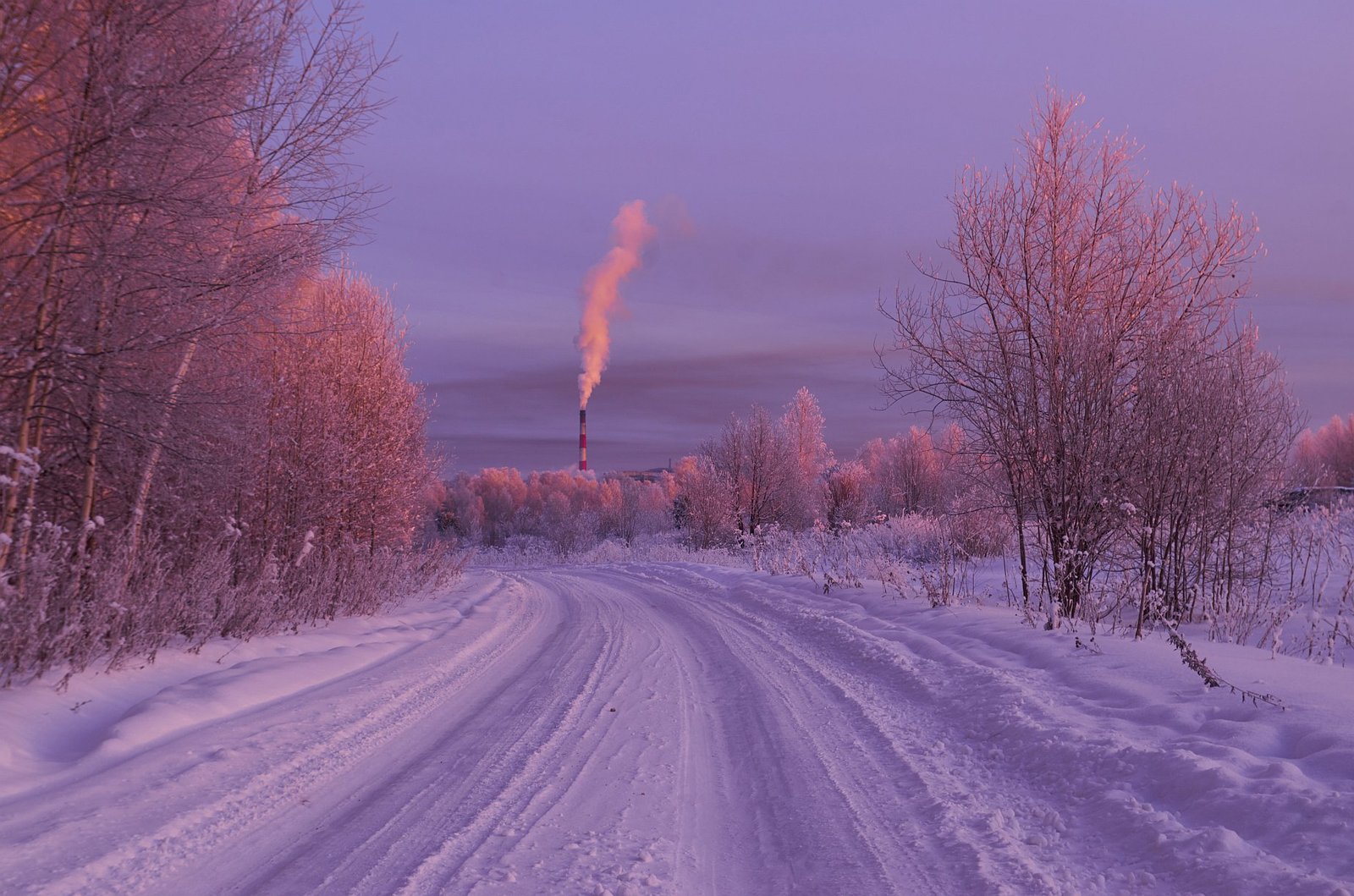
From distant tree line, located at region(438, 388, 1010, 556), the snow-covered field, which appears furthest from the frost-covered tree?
the snow-covered field

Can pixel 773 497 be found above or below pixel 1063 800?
above

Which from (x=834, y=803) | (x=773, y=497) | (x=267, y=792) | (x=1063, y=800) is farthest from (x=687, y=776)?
(x=773, y=497)

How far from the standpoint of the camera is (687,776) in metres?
4.90

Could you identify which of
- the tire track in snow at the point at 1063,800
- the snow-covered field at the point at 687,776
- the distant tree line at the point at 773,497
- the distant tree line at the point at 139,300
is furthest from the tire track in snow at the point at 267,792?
the distant tree line at the point at 773,497

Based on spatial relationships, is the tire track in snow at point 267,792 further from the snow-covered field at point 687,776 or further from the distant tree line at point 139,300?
the distant tree line at point 139,300

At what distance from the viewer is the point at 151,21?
6293 mm

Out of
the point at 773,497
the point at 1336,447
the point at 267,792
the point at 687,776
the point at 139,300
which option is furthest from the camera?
the point at 1336,447

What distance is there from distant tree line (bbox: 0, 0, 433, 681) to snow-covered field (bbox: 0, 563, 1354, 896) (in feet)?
2.68

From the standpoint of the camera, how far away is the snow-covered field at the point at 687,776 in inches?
137

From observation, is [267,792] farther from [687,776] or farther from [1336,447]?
[1336,447]

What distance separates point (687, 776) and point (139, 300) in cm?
629

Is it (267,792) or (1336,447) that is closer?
(267,792)

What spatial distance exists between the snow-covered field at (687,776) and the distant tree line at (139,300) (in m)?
0.82

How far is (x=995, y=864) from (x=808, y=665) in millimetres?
4790
